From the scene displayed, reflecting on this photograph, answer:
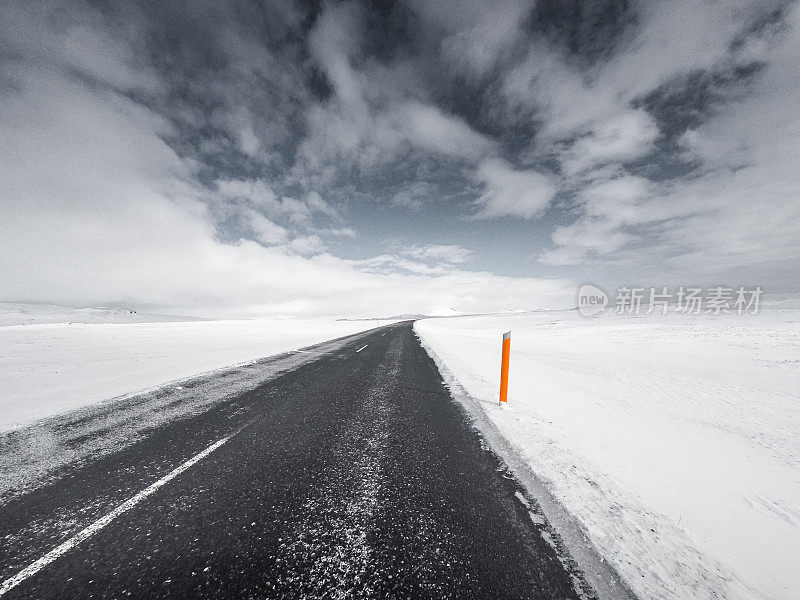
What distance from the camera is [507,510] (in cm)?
259

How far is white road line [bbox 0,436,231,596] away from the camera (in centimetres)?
182

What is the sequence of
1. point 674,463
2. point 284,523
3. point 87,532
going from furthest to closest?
point 674,463, point 284,523, point 87,532

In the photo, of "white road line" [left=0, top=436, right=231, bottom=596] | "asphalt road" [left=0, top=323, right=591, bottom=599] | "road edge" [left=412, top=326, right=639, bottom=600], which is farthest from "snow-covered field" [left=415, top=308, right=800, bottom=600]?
"white road line" [left=0, top=436, right=231, bottom=596]

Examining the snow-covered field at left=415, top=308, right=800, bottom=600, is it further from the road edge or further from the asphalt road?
the asphalt road

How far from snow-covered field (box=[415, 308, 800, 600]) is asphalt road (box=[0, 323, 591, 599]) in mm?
617

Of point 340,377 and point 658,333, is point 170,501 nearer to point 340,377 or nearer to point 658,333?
point 340,377

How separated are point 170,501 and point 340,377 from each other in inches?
209

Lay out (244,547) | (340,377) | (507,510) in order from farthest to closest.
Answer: (340,377)
(507,510)
(244,547)

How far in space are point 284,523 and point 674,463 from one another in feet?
14.2

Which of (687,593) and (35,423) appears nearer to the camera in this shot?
(687,593)

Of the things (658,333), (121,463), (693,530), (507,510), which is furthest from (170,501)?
(658,333)

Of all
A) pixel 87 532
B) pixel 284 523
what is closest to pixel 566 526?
pixel 284 523

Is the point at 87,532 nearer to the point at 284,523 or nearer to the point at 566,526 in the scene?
the point at 284,523

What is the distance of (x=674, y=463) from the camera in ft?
12.0
